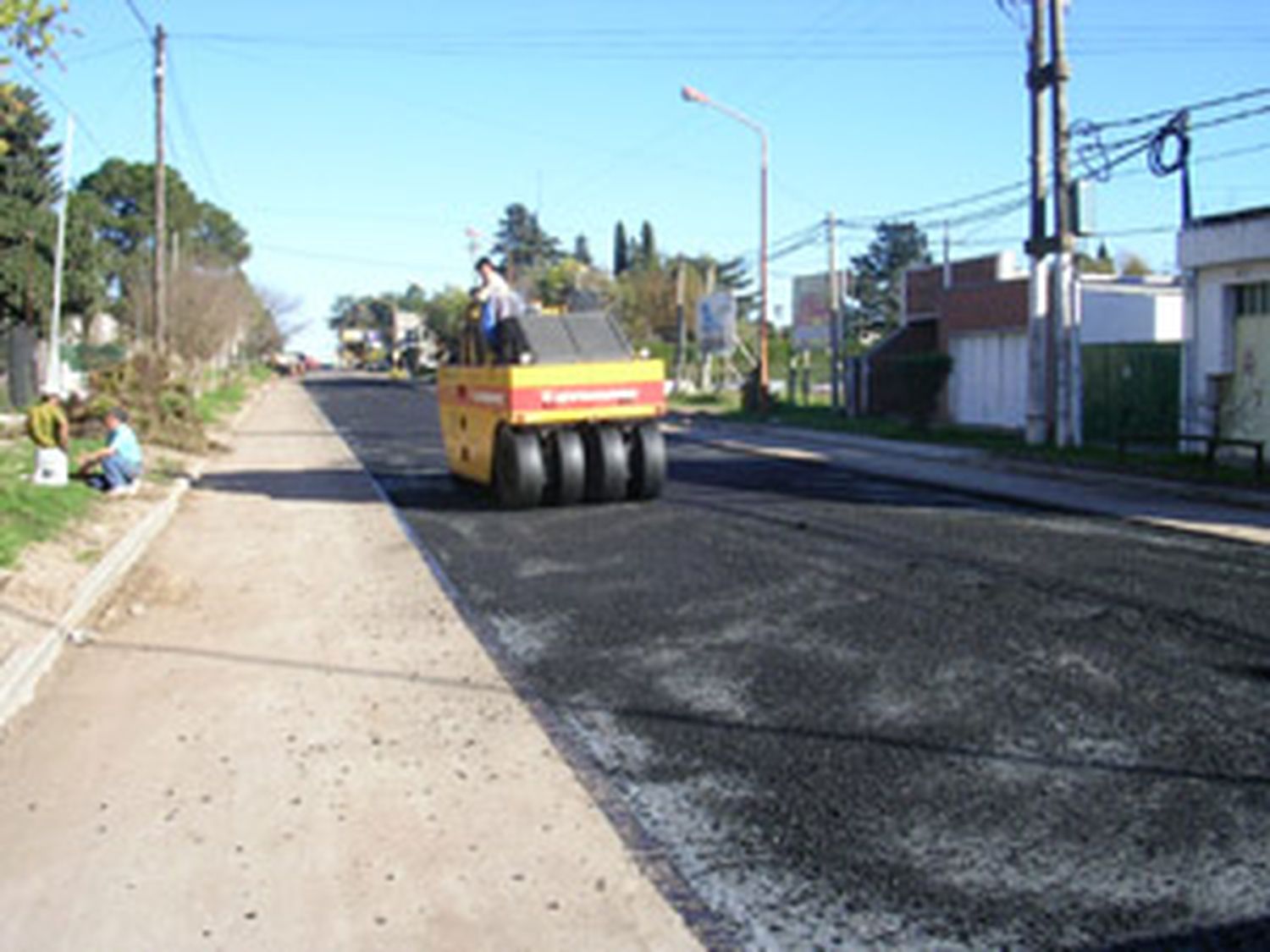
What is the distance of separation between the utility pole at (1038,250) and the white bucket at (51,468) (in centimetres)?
1598

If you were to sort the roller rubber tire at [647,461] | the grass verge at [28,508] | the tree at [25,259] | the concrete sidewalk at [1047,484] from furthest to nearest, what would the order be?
1. the tree at [25,259]
2. the roller rubber tire at [647,461]
3. the concrete sidewalk at [1047,484]
4. the grass verge at [28,508]

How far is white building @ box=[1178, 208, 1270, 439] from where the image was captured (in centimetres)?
1941

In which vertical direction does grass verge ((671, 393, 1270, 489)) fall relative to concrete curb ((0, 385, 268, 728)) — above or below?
above

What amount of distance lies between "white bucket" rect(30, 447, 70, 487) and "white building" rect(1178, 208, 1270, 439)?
52.9 feet

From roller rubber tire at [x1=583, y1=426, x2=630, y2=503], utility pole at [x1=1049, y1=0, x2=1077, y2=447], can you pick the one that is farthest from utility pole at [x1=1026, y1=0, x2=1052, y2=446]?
roller rubber tire at [x1=583, y1=426, x2=630, y2=503]

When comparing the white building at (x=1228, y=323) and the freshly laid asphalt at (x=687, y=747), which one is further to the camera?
the white building at (x=1228, y=323)

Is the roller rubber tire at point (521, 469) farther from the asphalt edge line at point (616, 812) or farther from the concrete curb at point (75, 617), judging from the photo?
the asphalt edge line at point (616, 812)

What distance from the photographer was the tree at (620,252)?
122312 millimetres

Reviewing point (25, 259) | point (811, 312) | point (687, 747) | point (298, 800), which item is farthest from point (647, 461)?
point (811, 312)

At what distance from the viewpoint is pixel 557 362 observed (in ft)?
49.4

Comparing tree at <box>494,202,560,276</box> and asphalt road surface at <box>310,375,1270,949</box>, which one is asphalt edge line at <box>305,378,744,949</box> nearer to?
asphalt road surface at <box>310,375,1270,949</box>

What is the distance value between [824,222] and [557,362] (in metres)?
26.0

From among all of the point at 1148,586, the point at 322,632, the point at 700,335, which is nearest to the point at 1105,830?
the point at 1148,586

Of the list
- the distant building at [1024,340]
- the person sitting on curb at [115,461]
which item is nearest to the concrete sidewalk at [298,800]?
the person sitting on curb at [115,461]
